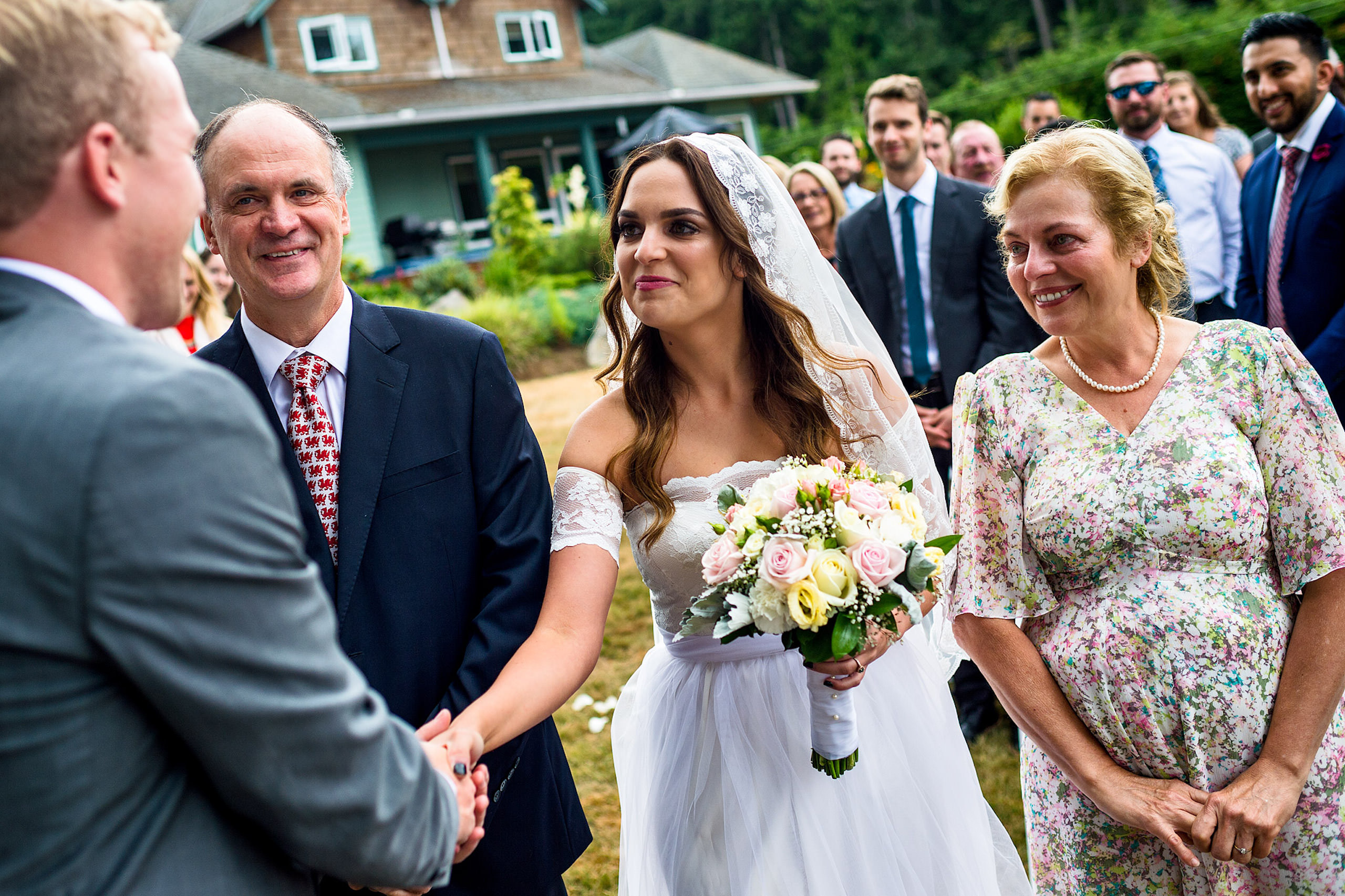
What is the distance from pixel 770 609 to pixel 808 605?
0.29 ft

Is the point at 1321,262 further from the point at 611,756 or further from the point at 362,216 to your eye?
the point at 362,216

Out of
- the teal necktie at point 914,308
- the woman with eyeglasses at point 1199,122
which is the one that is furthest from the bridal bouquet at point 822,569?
the woman with eyeglasses at point 1199,122

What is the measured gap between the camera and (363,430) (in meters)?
2.37

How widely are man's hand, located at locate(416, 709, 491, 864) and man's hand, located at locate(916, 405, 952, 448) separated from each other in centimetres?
350

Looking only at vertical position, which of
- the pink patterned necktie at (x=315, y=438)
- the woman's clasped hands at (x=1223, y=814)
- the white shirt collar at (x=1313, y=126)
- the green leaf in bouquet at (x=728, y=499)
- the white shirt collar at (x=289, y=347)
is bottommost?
the woman's clasped hands at (x=1223, y=814)

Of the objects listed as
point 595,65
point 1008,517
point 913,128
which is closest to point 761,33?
point 595,65

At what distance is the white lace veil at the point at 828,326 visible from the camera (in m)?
2.97

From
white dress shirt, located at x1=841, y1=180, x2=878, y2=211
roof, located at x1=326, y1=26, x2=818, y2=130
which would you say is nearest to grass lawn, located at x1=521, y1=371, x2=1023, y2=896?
white dress shirt, located at x1=841, y1=180, x2=878, y2=211

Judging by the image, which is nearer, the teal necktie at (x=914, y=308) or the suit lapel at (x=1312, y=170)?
the suit lapel at (x=1312, y=170)

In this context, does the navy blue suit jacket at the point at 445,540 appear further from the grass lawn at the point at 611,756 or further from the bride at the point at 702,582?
the grass lawn at the point at 611,756

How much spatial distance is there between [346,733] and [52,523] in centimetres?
44

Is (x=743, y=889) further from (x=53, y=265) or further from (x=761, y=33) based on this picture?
(x=761, y=33)

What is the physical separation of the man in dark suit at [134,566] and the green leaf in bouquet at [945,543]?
1.40 meters

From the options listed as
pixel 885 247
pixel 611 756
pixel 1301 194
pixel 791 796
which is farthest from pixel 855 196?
pixel 791 796
